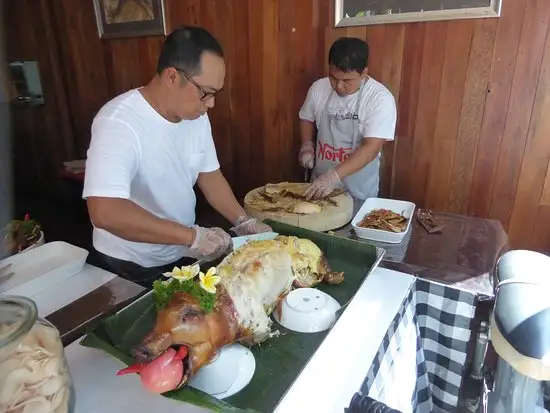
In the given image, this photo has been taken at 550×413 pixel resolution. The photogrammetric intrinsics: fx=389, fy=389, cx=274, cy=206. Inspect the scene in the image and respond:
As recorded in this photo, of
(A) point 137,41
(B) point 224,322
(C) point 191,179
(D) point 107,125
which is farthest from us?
(A) point 137,41

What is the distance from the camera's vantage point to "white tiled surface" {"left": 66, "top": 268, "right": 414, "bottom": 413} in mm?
852

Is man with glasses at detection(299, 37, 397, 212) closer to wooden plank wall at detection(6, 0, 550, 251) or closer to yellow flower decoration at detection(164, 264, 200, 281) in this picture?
wooden plank wall at detection(6, 0, 550, 251)

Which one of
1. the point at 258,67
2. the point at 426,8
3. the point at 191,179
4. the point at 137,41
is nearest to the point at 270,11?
the point at 258,67

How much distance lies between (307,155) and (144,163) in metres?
1.48

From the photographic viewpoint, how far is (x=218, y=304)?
0.95 m

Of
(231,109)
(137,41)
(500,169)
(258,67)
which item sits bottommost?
(500,169)

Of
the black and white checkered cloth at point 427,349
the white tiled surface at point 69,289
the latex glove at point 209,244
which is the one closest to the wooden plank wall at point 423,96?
the black and white checkered cloth at point 427,349

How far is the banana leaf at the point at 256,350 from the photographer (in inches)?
31.4

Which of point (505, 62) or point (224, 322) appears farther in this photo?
point (505, 62)

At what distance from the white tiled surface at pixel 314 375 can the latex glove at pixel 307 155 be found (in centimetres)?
171

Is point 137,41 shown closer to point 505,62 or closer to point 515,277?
point 505,62

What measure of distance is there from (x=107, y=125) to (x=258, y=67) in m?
2.15

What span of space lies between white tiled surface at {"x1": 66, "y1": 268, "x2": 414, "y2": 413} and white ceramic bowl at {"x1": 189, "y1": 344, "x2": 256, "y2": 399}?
5 cm

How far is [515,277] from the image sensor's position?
105 centimetres
